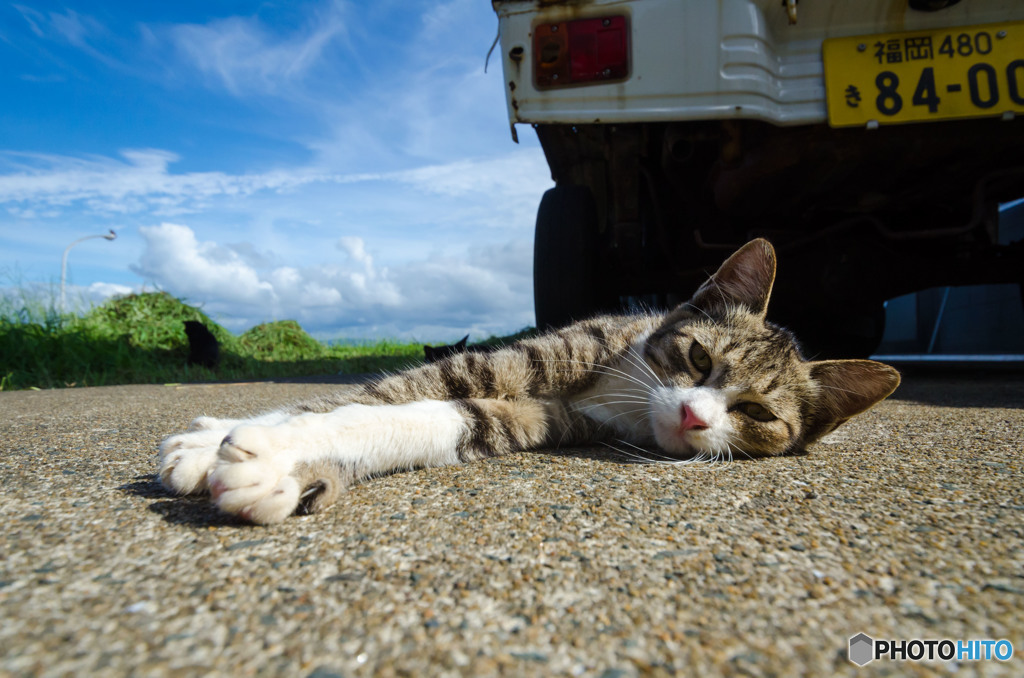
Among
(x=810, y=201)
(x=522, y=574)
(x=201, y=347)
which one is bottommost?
(x=522, y=574)

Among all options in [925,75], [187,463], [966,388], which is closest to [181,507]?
[187,463]

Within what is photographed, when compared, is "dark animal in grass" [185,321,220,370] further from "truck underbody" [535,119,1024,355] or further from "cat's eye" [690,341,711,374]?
"cat's eye" [690,341,711,374]

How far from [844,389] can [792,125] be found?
1.37 m

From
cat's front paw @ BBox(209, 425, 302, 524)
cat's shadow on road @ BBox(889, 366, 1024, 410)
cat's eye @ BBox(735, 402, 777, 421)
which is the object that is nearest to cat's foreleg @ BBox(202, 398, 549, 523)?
cat's front paw @ BBox(209, 425, 302, 524)

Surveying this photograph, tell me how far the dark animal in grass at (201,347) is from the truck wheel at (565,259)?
4.08 meters

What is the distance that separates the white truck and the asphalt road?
1.70 meters

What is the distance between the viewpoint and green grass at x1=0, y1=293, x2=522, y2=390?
495cm

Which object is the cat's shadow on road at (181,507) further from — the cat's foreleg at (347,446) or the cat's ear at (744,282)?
the cat's ear at (744,282)

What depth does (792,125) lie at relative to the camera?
8.05ft

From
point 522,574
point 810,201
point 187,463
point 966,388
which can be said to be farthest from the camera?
point 966,388

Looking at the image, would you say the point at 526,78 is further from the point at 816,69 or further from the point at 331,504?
the point at 331,504

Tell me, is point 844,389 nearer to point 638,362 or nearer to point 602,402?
point 638,362

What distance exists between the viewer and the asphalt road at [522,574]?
25.7 inches

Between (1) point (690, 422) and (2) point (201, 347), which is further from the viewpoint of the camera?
(2) point (201, 347)
